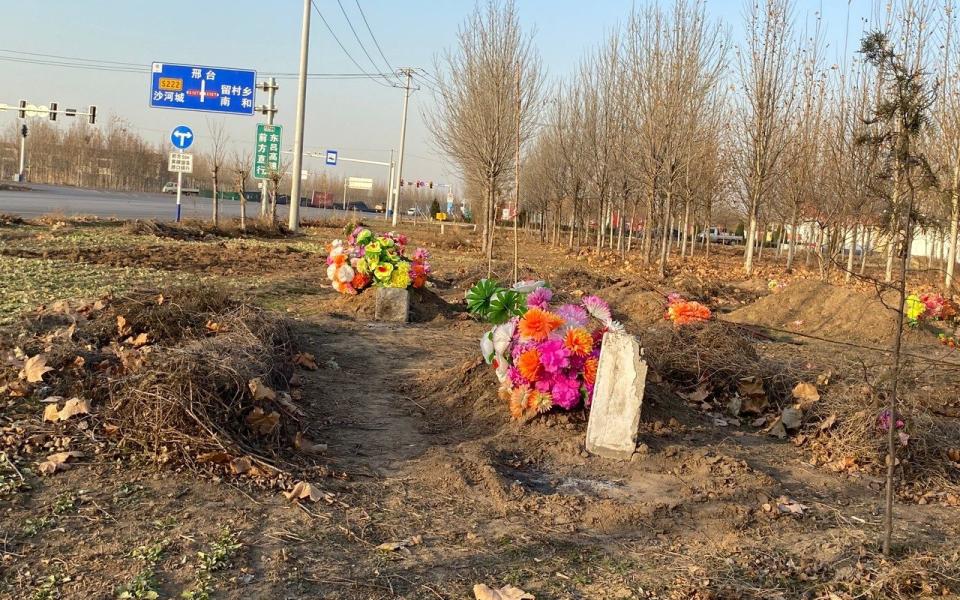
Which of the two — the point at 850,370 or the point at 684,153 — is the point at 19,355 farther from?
the point at 684,153

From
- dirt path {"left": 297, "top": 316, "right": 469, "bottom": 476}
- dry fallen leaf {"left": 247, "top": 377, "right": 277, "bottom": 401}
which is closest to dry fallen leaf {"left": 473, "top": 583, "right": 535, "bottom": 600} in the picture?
dirt path {"left": 297, "top": 316, "right": 469, "bottom": 476}

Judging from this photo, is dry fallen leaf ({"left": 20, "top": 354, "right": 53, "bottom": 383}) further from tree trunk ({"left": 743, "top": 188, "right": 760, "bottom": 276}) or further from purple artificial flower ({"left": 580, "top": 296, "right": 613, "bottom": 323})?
tree trunk ({"left": 743, "top": 188, "right": 760, "bottom": 276})

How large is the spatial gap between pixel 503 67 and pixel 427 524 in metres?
20.1

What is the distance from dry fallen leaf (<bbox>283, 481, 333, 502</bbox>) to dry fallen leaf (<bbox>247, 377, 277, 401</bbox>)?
805 millimetres

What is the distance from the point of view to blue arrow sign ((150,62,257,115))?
1033 inches

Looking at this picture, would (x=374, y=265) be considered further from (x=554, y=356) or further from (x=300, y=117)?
(x=300, y=117)

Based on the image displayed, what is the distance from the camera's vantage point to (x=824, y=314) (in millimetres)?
11211

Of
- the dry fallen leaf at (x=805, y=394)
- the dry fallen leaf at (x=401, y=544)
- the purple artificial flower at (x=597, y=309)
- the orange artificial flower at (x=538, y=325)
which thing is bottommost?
the dry fallen leaf at (x=401, y=544)

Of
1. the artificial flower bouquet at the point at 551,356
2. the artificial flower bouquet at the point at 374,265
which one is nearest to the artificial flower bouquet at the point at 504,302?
the artificial flower bouquet at the point at 551,356

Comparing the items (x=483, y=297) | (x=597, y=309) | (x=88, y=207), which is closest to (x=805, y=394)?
(x=597, y=309)

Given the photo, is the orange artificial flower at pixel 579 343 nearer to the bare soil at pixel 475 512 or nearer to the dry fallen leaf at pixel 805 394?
the bare soil at pixel 475 512

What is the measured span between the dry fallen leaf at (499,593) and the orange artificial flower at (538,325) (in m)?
2.20

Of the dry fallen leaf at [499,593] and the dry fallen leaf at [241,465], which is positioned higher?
the dry fallen leaf at [241,465]

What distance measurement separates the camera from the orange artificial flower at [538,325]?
493 centimetres
